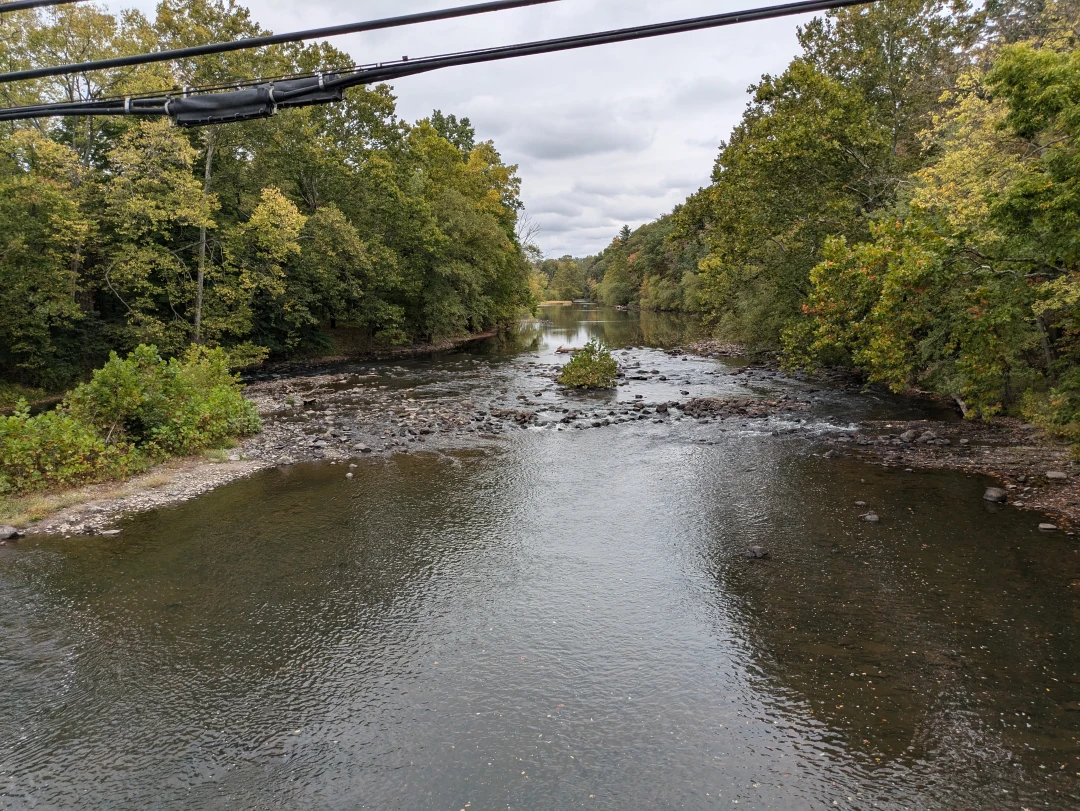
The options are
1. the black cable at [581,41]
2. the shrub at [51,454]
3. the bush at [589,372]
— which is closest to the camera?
the black cable at [581,41]

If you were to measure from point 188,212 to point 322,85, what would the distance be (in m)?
23.3

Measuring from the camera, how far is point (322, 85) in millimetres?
6113

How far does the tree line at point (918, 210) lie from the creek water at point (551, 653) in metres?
4.69

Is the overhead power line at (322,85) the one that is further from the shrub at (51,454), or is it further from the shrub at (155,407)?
the shrub at (155,407)

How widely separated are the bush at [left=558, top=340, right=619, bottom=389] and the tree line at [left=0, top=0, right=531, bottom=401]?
14.2 m

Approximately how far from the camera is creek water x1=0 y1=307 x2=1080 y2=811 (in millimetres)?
6020

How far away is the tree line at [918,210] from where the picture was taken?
35.7 feet

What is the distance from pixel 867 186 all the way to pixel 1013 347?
1138 centimetres

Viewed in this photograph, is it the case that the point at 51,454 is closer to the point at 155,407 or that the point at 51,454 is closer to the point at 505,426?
the point at 155,407

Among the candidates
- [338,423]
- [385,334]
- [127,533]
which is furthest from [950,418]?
[385,334]

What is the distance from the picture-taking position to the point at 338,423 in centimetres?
2033

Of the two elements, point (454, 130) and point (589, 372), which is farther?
point (454, 130)

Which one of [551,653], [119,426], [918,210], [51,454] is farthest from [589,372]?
[551,653]

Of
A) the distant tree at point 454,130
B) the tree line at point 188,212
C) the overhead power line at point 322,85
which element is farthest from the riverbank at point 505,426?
the distant tree at point 454,130
